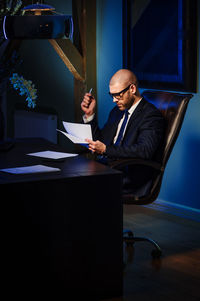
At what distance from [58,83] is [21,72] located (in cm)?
54

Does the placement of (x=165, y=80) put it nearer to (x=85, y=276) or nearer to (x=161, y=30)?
(x=161, y=30)

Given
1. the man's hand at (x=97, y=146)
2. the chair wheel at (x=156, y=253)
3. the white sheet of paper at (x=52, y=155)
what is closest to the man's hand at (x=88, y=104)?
the man's hand at (x=97, y=146)

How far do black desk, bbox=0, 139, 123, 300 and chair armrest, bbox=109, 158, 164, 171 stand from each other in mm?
370

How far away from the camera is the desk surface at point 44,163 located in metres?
2.63

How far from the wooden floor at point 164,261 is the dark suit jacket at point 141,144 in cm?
46

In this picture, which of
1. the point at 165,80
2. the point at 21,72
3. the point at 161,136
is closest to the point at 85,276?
the point at 161,136

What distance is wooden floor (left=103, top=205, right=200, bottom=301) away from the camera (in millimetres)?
2944

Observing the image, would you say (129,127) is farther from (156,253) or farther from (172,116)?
(156,253)

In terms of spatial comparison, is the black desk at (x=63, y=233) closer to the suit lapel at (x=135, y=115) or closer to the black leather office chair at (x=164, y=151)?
the black leather office chair at (x=164, y=151)

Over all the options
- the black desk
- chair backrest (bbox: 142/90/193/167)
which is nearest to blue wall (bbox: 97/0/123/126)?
chair backrest (bbox: 142/90/193/167)

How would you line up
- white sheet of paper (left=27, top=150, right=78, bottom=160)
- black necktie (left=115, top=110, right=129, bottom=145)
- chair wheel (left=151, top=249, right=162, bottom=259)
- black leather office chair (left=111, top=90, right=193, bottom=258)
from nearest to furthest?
1. white sheet of paper (left=27, top=150, right=78, bottom=160)
2. black leather office chair (left=111, top=90, right=193, bottom=258)
3. chair wheel (left=151, top=249, right=162, bottom=259)
4. black necktie (left=115, top=110, right=129, bottom=145)

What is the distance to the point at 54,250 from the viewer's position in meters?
2.67

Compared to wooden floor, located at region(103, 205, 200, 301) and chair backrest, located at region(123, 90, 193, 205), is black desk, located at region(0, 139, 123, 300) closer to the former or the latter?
wooden floor, located at region(103, 205, 200, 301)

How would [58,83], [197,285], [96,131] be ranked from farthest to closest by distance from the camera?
[58,83] → [96,131] → [197,285]
